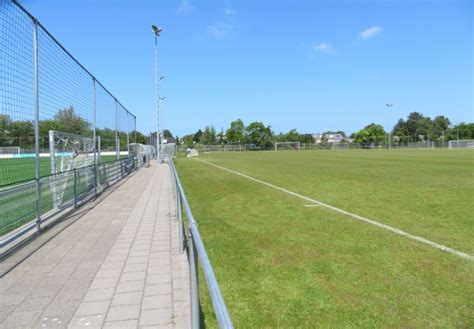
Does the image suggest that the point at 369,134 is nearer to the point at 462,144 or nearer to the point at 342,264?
the point at 462,144

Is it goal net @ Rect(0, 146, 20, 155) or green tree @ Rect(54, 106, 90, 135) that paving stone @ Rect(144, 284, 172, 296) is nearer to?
goal net @ Rect(0, 146, 20, 155)

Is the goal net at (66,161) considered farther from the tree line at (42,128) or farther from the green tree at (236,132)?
the green tree at (236,132)

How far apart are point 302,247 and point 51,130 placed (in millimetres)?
6158

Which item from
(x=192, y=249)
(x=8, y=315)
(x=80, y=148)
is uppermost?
(x=80, y=148)

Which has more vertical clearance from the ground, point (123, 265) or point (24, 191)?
point (24, 191)

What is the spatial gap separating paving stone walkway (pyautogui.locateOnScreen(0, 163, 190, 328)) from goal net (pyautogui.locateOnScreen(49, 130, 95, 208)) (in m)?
1.35

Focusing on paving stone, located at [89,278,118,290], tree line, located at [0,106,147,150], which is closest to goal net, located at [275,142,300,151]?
tree line, located at [0,106,147,150]

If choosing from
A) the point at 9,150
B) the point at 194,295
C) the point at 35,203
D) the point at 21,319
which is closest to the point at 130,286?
the point at 21,319

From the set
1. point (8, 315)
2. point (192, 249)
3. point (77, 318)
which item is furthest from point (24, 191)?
point (192, 249)

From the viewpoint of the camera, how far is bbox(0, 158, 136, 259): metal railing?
228 inches

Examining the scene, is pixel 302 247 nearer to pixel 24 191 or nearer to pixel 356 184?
pixel 24 191

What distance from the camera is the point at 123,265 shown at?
5.06 meters

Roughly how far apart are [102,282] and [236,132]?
352 ft

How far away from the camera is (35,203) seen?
6707 mm
